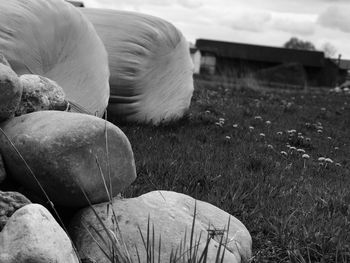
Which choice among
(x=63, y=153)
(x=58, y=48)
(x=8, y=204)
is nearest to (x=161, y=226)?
(x=63, y=153)

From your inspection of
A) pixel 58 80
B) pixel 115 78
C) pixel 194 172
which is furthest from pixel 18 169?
pixel 115 78

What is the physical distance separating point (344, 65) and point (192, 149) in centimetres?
5263

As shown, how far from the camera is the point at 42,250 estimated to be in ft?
6.07

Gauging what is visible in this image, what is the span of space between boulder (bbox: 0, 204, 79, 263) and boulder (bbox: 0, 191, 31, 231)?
0.08 metres

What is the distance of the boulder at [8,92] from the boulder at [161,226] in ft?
1.85

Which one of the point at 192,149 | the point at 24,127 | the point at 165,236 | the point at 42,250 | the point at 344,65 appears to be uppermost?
the point at 24,127

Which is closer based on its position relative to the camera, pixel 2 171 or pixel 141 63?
pixel 2 171

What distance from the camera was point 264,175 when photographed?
4.21 meters

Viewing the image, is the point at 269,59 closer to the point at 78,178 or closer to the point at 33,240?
the point at 78,178

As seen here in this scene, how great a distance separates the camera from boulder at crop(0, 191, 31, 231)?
6.65ft

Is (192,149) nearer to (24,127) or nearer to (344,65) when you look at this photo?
(24,127)

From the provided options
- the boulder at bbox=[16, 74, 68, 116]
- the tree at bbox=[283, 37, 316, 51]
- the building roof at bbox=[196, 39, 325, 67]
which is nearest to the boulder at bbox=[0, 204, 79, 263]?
the boulder at bbox=[16, 74, 68, 116]

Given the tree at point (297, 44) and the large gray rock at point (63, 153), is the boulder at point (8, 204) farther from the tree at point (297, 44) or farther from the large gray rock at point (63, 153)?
the tree at point (297, 44)

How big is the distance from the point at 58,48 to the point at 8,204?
2.51 m
